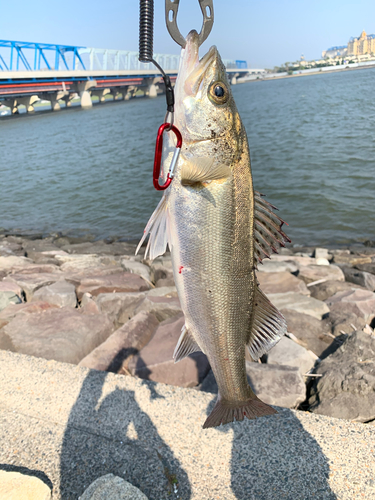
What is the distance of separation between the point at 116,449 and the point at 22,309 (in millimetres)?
3446

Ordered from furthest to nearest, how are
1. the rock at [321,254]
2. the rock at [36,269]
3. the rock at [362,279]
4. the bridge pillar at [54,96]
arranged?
the bridge pillar at [54,96] → the rock at [321,254] → the rock at [36,269] → the rock at [362,279]

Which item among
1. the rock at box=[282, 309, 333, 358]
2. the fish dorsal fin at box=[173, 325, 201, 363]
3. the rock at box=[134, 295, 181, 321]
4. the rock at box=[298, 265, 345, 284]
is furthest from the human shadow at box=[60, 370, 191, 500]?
the rock at box=[298, 265, 345, 284]

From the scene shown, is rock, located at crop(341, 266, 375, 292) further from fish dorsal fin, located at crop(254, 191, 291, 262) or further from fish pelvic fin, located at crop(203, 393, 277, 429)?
fish dorsal fin, located at crop(254, 191, 291, 262)

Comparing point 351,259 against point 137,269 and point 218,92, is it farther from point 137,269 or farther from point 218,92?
point 218,92

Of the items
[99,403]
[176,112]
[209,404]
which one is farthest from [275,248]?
[99,403]

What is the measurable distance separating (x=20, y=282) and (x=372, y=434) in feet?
20.3

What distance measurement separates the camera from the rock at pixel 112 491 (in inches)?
94.0

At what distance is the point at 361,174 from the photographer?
16141 mm

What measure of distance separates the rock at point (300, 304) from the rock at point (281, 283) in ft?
1.33

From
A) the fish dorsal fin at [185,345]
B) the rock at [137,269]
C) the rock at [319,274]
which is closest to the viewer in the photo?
the fish dorsal fin at [185,345]

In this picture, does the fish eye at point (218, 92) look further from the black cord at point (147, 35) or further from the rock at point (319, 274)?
the rock at point (319, 274)

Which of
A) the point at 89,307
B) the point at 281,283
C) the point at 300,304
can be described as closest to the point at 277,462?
the point at 300,304

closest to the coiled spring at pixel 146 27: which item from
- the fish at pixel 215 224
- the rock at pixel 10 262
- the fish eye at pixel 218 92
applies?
the fish at pixel 215 224

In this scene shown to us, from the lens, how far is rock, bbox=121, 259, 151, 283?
8.19m
